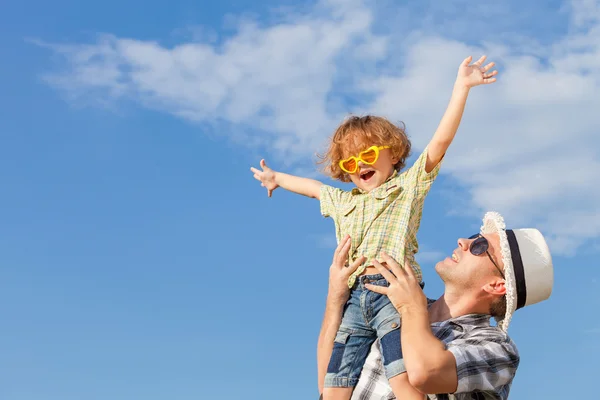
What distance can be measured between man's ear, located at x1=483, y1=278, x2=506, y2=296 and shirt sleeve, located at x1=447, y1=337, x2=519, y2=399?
0.61 metres

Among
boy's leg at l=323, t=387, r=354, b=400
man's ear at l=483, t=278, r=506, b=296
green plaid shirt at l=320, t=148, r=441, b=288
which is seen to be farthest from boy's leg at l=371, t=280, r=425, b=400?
man's ear at l=483, t=278, r=506, b=296

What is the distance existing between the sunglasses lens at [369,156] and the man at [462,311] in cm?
84

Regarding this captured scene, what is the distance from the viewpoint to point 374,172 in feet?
23.2

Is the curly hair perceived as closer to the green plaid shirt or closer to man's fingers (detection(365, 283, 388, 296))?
the green plaid shirt

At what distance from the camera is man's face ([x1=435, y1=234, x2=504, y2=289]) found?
7094 mm

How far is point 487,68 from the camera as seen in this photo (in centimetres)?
682

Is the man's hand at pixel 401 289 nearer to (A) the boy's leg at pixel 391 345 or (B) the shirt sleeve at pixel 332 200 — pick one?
(A) the boy's leg at pixel 391 345

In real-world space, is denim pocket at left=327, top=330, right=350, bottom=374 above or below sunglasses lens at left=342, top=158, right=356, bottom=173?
below

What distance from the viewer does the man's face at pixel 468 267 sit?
7094 mm

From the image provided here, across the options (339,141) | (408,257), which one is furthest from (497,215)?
(339,141)

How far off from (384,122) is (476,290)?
194 cm

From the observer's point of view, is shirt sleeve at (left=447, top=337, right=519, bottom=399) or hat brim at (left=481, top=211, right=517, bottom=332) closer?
shirt sleeve at (left=447, top=337, right=519, bottom=399)

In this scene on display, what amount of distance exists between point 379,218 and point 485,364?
162cm

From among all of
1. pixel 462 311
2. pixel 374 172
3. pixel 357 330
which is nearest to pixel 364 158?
pixel 374 172
